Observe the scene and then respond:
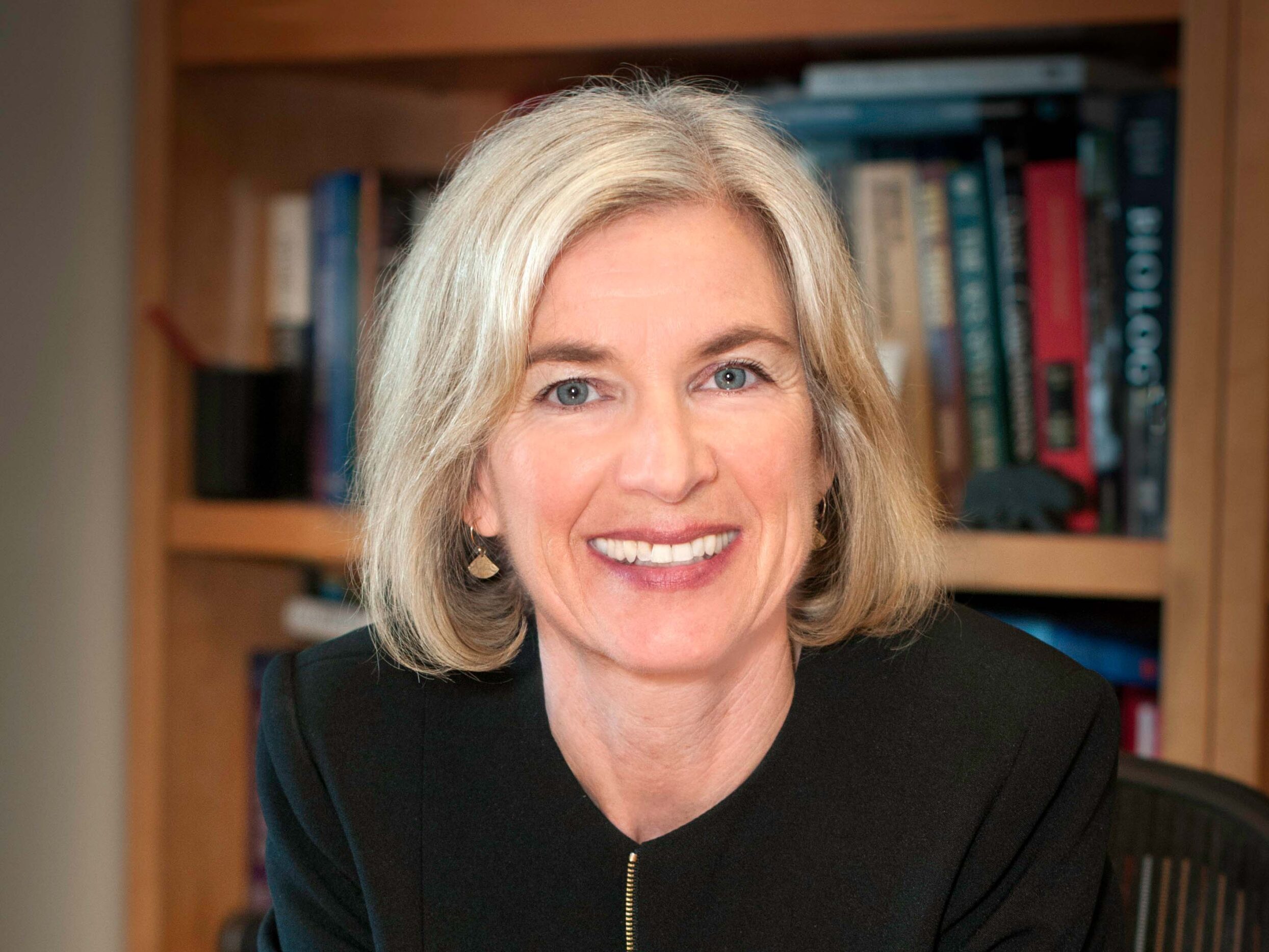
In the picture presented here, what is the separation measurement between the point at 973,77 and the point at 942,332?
0.27 m

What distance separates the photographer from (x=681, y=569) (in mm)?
957

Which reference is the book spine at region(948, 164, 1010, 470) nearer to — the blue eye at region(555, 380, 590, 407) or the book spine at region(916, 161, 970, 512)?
the book spine at region(916, 161, 970, 512)

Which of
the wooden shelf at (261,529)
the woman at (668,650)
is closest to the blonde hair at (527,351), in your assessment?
the woman at (668,650)

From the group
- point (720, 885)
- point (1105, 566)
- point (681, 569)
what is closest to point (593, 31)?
point (681, 569)

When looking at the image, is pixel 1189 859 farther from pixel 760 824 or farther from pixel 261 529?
pixel 261 529

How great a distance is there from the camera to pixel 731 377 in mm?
947

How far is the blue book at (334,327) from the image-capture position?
61.2 inches

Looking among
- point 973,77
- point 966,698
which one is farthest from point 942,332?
point 966,698

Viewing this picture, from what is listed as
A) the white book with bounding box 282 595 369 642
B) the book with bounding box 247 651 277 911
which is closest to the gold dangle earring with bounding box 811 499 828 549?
the white book with bounding box 282 595 369 642

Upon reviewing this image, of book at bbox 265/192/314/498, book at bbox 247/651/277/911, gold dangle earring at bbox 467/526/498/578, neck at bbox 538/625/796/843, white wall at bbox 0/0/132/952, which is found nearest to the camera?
neck at bbox 538/625/796/843

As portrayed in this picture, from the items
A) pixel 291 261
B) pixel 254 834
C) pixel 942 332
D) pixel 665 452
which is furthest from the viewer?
pixel 254 834

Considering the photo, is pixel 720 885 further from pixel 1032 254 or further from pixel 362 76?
pixel 362 76

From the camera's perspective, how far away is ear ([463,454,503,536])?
3.42 ft

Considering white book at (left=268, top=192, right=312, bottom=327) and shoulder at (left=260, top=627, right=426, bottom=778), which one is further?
white book at (left=268, top=192, right=312, bottom=327)
